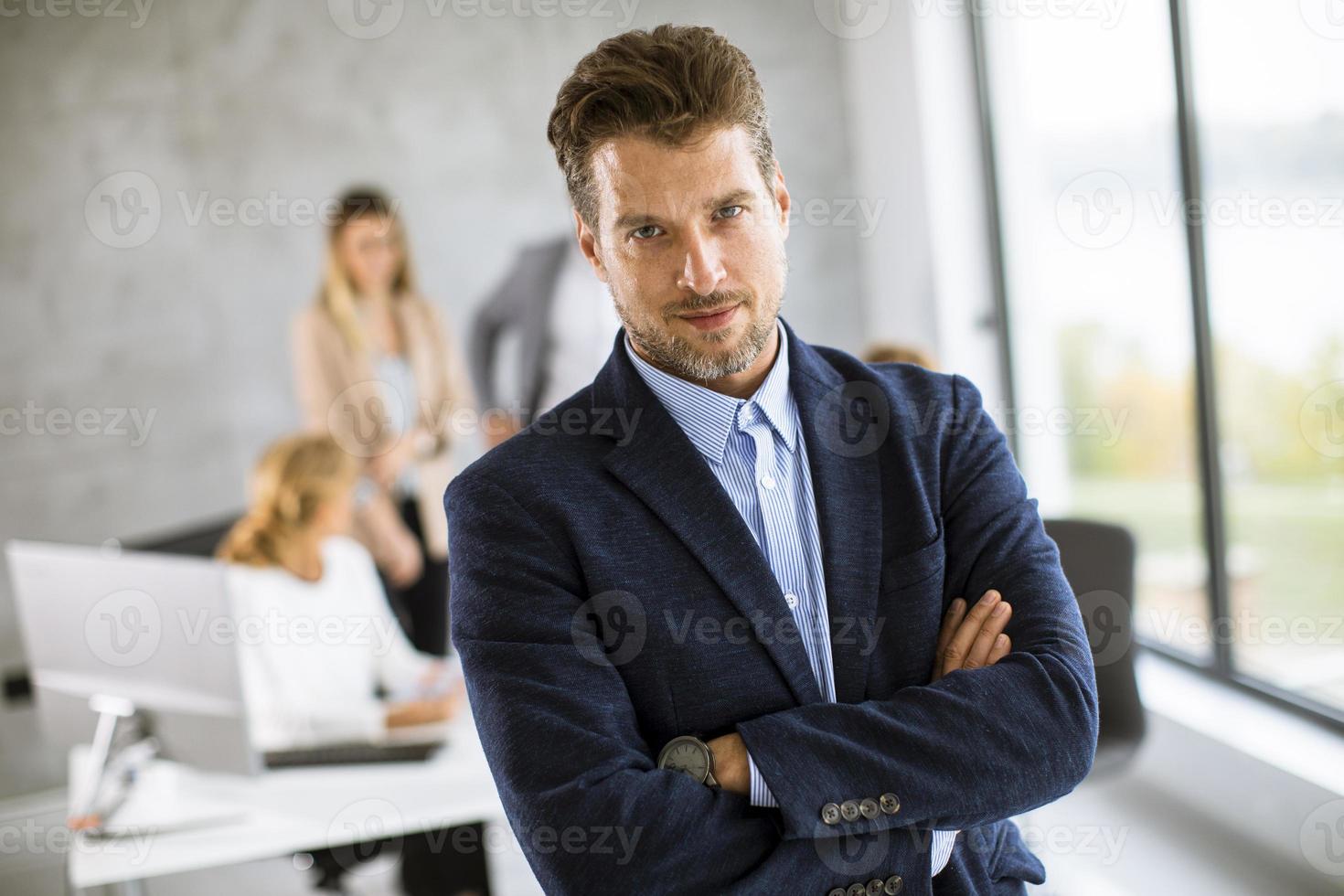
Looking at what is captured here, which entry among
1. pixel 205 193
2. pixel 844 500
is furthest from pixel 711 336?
pixel 205 193

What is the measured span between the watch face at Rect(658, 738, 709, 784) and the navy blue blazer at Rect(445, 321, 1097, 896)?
0.08 ft

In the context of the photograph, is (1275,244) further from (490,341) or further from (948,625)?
(490,341)

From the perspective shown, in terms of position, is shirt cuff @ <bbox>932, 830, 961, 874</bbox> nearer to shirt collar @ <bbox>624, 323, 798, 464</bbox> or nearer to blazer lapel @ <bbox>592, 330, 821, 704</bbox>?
blazer lapel @ <bbox>592, 330, 821, 704</bbox>

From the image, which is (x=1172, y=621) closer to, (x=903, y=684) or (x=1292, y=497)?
(x=1292, y=497)

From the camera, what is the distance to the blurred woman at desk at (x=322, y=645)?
2.83 metres

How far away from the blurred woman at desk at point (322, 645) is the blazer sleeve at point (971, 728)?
1.74 metres

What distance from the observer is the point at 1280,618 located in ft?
11.3

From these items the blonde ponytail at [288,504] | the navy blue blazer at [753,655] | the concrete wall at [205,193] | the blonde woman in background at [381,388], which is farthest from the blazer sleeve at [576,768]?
the concrete wall at [205,193]

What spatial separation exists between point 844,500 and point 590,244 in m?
0.46

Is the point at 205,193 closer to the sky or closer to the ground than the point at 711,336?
closer to the sky

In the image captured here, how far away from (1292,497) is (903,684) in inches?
133

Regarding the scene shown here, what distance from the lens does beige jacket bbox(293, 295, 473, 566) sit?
464 cm

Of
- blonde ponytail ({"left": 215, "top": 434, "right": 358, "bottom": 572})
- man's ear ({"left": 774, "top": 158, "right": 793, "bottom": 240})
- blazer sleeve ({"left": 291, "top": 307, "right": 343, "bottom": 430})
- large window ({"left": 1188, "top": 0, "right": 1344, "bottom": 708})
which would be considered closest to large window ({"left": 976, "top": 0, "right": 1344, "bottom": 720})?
large window ({"left": 1188, "top": 0, "right": 1344, "bottom": 708})

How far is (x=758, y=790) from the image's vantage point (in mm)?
1224
